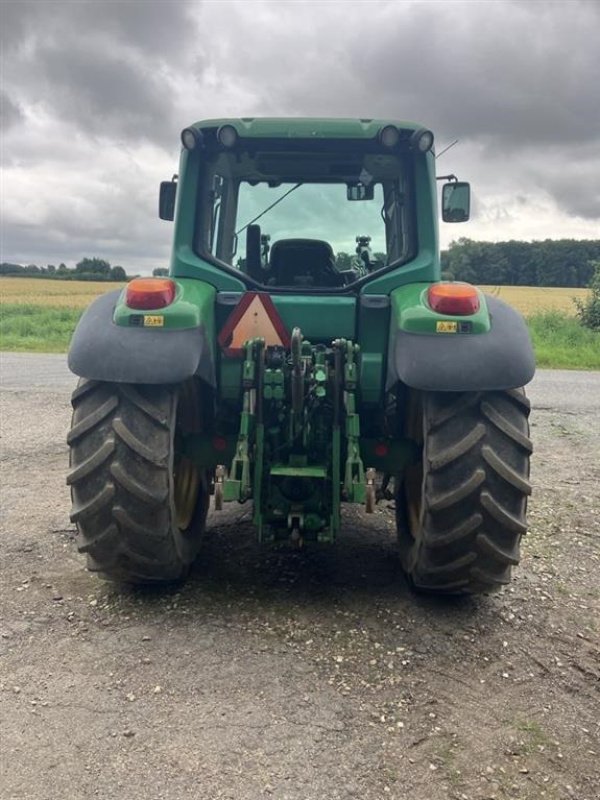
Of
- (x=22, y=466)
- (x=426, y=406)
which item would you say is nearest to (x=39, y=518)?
(x=22, y=466)

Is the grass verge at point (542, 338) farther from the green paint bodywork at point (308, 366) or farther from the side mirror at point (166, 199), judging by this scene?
the green paint bodywork at point (308, 366)

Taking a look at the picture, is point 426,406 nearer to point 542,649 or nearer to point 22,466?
point 542,649

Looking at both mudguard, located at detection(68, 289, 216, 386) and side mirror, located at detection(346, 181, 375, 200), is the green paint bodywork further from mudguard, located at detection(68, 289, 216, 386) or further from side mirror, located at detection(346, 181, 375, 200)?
side mirror, located at detection(346, 181, 375, 200)

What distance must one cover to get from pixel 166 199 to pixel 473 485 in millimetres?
2531

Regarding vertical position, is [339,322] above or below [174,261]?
below

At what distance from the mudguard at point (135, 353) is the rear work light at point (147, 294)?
4.3 inches

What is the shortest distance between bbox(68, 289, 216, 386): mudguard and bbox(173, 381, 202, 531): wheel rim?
0.41 metres

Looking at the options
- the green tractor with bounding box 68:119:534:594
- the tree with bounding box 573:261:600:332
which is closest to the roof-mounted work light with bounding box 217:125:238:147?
the green tractor with bounding box 68:119:534:594

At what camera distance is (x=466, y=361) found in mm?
2988

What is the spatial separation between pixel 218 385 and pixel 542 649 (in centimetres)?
185

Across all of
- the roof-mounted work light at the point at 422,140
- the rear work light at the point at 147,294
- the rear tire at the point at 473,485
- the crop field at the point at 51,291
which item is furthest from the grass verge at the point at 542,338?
the rear work light at the point at 147,294

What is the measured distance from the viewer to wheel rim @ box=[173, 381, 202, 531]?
359cm

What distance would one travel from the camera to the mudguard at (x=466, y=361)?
2982 millimetres

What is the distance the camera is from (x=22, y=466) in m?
6.00
